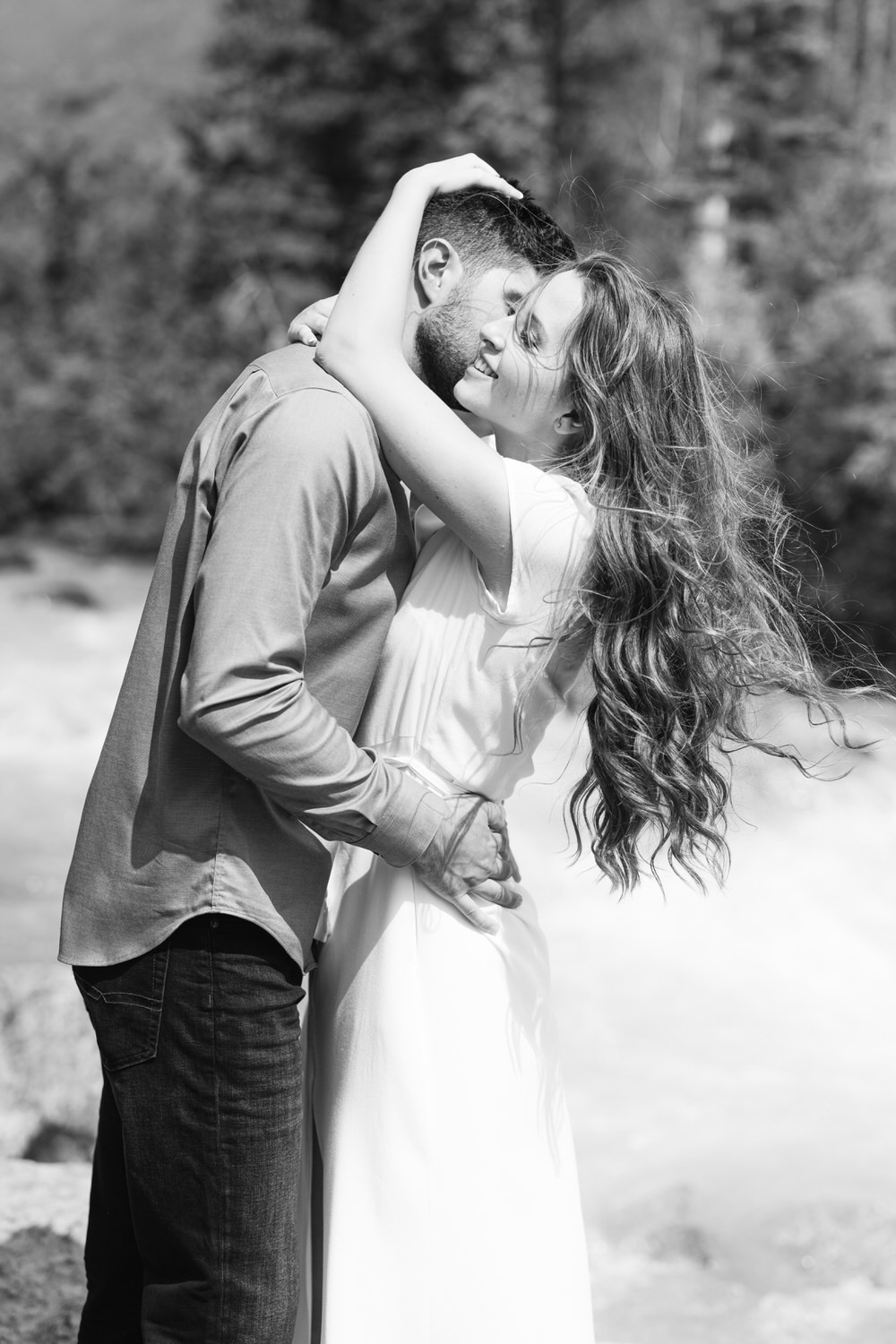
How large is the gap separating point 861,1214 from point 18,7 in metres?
133

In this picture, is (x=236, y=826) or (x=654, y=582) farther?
(x=654, y=582)

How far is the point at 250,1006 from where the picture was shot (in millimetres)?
1870

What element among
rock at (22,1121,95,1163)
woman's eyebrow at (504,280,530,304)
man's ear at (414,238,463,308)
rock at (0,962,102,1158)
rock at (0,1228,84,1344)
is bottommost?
rock at (22,1121,95,1163)

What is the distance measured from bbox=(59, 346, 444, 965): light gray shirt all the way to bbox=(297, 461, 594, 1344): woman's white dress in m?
0.11

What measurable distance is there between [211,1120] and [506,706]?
72 centimetres

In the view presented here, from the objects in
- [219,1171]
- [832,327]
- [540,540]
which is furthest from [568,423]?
[832,327]

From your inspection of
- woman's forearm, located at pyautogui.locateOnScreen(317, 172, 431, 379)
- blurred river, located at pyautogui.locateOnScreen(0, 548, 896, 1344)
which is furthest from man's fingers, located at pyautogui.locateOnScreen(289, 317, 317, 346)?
blurred river, located at pyautogui.locateOnScreen(0, 548, 896, 1344)

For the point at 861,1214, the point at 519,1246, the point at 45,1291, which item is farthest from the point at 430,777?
the point at 861,1214

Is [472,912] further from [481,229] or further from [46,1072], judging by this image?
[46,1072]

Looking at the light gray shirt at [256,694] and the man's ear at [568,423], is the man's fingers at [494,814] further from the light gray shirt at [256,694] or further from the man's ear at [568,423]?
the man's ear at [568,423]

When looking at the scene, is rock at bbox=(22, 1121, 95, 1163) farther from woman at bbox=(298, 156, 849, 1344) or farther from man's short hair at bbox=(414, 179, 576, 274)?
man's short hair at bbox=(414, 179, 576, 274)

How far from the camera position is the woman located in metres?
1.97

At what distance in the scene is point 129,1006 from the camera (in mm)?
1908

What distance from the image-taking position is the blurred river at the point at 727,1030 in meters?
4.44
